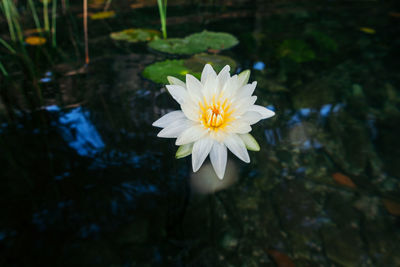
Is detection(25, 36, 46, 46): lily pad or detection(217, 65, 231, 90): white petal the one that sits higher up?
detection(217, 65, 231, 90): white petal

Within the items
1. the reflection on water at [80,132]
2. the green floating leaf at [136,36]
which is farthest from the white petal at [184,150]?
the green floating leaf at [136,36]

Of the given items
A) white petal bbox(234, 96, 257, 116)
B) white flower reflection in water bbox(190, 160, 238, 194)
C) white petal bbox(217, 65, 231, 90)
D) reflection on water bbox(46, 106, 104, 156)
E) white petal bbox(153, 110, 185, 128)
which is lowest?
white flower reflection in water bbox(190, 160, 238, 194)

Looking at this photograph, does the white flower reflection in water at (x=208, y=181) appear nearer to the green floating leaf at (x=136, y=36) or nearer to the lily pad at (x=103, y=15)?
the green floating leaf at (x=136, y=36)

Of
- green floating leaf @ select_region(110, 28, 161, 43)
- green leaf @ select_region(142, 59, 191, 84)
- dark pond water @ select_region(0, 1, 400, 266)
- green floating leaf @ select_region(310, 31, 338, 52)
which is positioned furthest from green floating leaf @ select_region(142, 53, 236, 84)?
green floating leaf @ select_region(310, 31, 338, 52)

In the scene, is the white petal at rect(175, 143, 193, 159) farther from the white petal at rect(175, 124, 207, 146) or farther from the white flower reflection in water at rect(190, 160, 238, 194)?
the white flower reflection in water at rect(190, 160, 238, 194)

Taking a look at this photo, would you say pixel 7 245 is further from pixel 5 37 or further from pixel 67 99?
Result: pixel 5 37

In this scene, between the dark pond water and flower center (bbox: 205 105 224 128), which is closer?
flower center (bbox: 205 105 224 128)

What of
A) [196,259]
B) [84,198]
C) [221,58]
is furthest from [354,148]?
[84,198]
